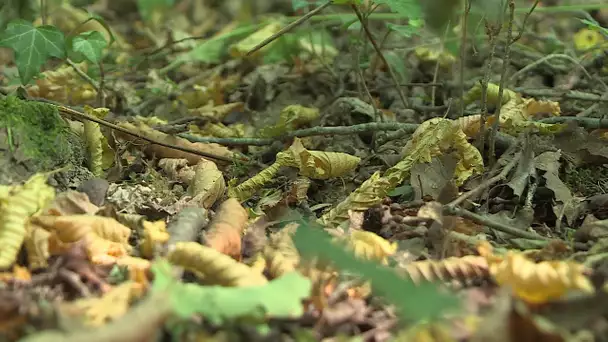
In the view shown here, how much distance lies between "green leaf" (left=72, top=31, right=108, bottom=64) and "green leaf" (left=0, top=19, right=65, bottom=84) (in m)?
0.16

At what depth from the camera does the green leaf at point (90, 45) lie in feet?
7.40

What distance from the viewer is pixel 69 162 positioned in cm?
185

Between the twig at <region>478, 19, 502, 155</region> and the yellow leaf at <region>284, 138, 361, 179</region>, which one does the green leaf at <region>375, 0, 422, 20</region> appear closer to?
the twig at <region>478, 19, 502, 155</region>

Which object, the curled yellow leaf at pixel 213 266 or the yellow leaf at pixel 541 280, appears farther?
the curled yellow leaf at pixel 213 266

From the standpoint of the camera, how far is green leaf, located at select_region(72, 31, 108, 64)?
226cm

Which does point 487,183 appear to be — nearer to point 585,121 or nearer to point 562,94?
point 585,121

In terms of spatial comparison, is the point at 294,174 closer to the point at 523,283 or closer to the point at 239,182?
the point at 239,182

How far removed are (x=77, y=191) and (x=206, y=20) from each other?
3126mm

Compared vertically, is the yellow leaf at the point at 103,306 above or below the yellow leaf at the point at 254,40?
above

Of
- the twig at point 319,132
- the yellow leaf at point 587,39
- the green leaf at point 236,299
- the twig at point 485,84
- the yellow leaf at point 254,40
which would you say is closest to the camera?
the green leaf at point 236,299

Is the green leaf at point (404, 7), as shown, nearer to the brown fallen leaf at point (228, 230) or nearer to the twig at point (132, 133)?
the twig at point (132, 133)

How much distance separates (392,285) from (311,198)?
37.4 inches

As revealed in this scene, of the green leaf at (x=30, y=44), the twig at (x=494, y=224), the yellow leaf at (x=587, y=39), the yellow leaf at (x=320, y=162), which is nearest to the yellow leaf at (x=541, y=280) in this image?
the twig at (x=494, y=224)

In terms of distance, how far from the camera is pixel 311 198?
2.03 meters
